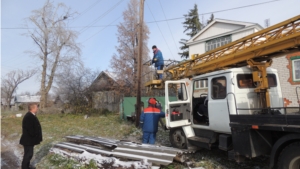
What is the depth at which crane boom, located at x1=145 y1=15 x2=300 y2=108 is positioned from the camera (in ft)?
15.1

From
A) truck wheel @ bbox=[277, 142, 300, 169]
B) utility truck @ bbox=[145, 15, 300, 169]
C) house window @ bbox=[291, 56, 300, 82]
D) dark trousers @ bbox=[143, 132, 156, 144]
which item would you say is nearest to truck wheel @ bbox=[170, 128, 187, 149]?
utility truck @ bbox=[145, 15, 300, 169]

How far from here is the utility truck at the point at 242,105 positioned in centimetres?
406

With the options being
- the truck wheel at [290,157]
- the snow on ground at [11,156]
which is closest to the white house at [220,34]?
the truck wheel at [290,157]

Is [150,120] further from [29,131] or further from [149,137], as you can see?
[29,131]

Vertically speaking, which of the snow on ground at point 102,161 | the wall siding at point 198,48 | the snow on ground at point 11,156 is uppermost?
the wall siding at point 198,48

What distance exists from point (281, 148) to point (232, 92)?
5.07ft

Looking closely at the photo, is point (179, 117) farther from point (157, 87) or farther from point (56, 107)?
point (56, 107)

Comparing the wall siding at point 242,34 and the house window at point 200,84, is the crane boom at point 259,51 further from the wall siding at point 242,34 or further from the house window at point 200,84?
the wall siding at point 242,34

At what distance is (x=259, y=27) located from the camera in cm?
1641

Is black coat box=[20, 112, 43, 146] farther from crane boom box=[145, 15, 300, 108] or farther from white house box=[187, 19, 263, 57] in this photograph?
white house box=[187, 19, 263, 57]

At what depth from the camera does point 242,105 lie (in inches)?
208

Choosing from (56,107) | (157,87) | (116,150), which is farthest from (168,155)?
(56,107)

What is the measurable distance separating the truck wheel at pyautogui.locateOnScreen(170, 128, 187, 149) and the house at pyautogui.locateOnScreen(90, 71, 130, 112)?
1635 centimetres

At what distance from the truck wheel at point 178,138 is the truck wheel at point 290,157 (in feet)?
9.56
